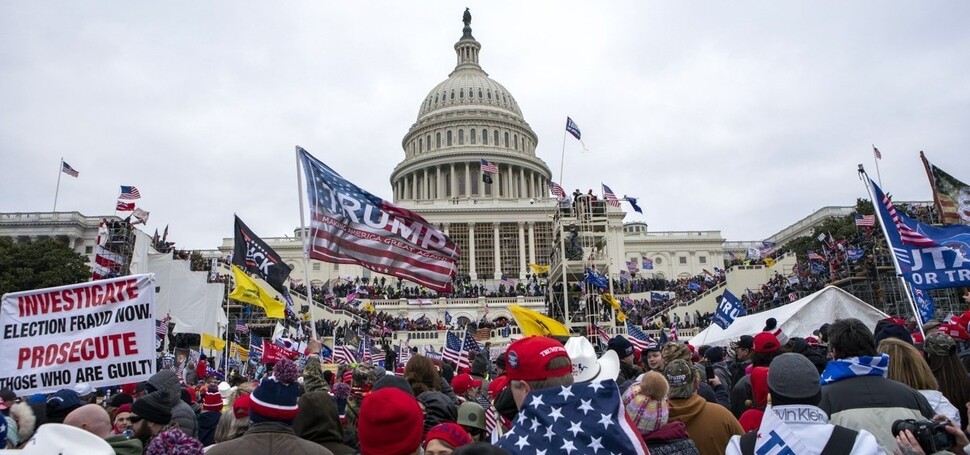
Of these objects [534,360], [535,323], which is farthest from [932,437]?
[535,323]

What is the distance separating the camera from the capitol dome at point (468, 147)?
301ft

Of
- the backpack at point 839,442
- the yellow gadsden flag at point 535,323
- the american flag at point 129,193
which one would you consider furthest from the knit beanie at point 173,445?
the american flag at point 129,193

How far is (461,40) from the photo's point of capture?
114 meters

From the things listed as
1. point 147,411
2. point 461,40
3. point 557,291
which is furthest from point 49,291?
point 461,40

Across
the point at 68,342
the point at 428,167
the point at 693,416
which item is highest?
the point at 428,167

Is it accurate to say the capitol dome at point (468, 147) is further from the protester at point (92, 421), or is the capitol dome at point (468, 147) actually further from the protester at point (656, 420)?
the protester at point (656, 420)

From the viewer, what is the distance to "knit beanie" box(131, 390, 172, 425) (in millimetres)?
5344

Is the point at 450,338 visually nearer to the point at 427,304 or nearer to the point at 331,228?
the point at 331,228

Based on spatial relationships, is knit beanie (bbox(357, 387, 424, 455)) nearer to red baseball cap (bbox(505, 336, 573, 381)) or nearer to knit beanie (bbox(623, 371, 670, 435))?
red baseball cap (bbox(505, 336, 573, 381))

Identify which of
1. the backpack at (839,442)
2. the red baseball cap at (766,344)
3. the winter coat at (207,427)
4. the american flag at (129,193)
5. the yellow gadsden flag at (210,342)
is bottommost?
Answer: the winter coat at (207,427)

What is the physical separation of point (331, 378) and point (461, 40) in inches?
4282

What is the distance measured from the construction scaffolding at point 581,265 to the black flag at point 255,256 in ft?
55.8

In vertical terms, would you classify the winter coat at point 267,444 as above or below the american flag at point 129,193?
below

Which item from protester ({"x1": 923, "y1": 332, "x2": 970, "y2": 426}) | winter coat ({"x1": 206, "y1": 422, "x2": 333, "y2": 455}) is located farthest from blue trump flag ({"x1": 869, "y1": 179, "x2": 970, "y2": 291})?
winter coat ({"x1": 206, "y1": 422, "x2": 333, "y2": 455})
